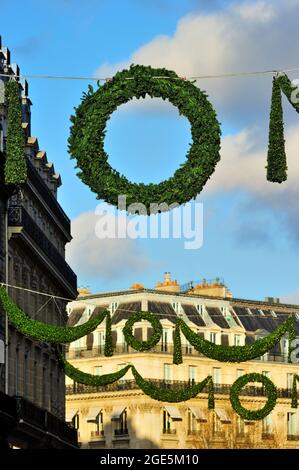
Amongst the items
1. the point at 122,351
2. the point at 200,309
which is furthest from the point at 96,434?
Result: the point at 200,309

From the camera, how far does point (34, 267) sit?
7444 cm

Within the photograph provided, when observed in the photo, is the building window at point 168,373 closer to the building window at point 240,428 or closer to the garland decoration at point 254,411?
the building window at point 240,428

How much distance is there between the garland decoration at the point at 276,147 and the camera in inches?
Answer: 1486

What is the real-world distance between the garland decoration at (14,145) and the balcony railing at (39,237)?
90.6 ft

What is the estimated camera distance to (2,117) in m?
67.6

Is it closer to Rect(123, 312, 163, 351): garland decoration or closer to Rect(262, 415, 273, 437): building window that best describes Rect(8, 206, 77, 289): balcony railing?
Rect(123, 312, 163, 351): garland decoration

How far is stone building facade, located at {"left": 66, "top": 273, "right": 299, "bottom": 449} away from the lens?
126250 mm

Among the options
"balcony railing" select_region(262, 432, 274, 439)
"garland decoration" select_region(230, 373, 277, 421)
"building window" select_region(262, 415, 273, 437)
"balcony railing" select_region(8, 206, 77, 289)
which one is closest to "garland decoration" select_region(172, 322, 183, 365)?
Answer: "garland decoration" select_region(230, 373, 277, 421)

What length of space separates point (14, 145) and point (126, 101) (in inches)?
112

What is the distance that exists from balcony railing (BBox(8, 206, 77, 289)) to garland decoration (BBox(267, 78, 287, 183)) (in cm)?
2997
